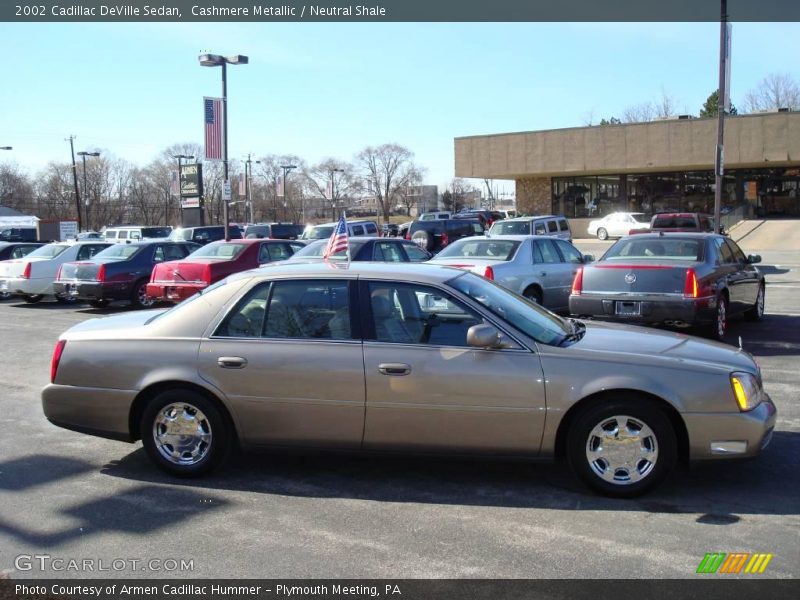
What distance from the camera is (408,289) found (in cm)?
540

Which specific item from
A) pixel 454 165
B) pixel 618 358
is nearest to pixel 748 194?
pixel 454 165

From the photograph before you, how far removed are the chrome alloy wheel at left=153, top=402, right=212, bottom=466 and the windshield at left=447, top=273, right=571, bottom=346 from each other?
2.03 m

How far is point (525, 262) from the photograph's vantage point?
42.1 feet

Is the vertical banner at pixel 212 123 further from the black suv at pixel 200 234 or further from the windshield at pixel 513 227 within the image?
the windshield at pixel 513 227

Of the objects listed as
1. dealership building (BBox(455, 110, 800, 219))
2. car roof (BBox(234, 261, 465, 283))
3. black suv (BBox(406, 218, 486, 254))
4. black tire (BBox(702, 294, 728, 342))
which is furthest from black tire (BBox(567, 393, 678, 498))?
dealership building (BBox(455, 110, 800, 219))

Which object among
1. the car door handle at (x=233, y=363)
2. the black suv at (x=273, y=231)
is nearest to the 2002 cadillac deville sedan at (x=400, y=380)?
the car door handle at (x=233, y=363)

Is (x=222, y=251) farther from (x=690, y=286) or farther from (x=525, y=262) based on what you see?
(x=690, y=286)

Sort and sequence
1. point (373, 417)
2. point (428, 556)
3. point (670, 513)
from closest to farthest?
1. point (428, 556)
2. point (670, 513)
3. point (373, 417)

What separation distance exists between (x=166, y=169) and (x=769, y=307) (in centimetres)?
8709

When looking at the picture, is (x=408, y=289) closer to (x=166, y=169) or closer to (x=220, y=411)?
(x=220, y=411)

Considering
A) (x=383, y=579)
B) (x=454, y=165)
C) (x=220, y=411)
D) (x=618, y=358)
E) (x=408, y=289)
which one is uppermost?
(x=454, y=165)

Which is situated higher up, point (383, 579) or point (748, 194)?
point (748, 194)

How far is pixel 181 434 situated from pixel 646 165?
46750mm

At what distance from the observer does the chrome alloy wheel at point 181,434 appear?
214 inches
